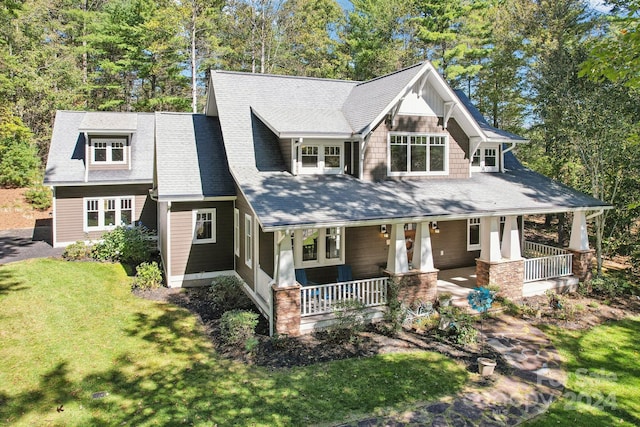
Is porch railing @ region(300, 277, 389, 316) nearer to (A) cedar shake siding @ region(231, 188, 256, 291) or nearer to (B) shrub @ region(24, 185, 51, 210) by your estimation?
(A) cedar shake siding @ region(231, 188, 256, 291)

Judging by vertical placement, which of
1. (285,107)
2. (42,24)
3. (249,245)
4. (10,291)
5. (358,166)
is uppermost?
(42,24)

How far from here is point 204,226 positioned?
15.2 meters

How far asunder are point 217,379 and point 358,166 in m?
8.35

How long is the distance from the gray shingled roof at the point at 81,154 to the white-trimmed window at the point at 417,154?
12.1m

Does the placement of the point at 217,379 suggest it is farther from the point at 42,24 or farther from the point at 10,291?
the point at 42,24

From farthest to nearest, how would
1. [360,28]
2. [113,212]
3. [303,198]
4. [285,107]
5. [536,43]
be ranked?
[360,28], [536,43], [113,212], [285,107], [303,198]

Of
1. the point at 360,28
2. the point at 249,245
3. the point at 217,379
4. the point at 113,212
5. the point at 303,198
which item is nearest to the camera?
the point at 217,379

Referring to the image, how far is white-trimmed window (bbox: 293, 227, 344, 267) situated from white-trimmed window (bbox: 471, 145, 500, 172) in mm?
7179

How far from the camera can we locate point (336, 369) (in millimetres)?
9195

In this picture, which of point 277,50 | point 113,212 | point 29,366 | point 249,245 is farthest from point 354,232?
point 277,50

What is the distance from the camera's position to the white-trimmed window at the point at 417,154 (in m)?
14.9

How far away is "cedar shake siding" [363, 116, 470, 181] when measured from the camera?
14484mm

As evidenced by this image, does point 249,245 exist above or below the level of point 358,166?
below

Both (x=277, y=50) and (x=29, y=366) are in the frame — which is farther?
(x=277, y=50)
